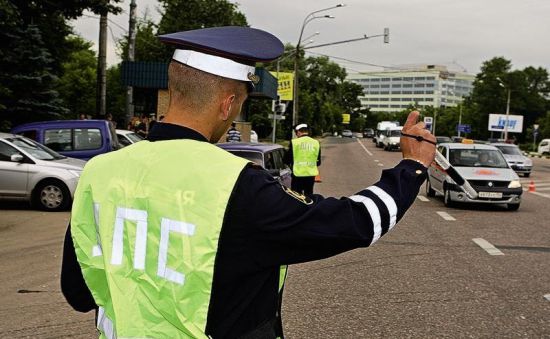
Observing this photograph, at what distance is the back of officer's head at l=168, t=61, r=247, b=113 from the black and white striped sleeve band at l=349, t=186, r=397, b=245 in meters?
0.50

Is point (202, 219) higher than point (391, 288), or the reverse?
point (202, 219)

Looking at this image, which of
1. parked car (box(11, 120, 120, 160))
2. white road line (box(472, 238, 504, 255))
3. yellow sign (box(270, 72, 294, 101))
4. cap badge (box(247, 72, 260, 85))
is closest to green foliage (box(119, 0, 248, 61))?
yellow sign (box(270, 72, 294, 101))

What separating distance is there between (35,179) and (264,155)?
4.71 m

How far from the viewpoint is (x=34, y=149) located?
1231 centimetres

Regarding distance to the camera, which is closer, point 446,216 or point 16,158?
point 16,158

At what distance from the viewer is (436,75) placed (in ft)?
623

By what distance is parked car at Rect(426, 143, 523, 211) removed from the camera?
1372cm

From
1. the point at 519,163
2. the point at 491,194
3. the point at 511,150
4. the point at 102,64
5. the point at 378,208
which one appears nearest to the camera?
the point at 378,208

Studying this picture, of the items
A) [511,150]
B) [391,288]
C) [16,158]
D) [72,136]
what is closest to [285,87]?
[511,150]

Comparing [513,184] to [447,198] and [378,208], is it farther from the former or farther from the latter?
[378,208]

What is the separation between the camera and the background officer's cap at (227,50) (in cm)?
178

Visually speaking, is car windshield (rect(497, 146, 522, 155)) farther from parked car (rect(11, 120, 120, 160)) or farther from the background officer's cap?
the background officer's cap

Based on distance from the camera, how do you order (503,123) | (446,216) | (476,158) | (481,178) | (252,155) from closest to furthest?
(252,155)
(446,216)
(481,178)
(476,158)
(503,123)

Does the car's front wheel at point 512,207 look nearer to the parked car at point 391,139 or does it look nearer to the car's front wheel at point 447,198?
the car's front wheel at point 447,198
